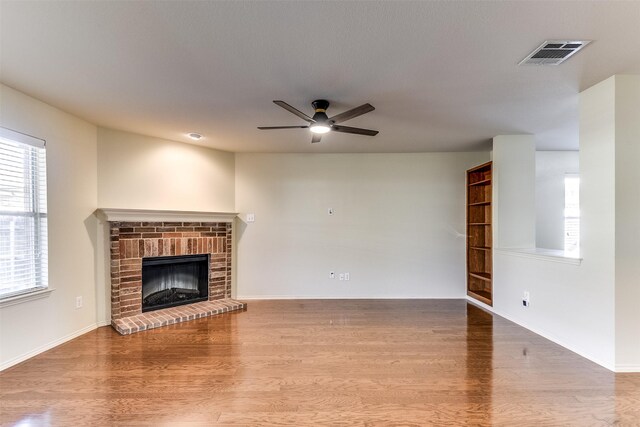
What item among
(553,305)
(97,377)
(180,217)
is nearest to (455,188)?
(553,305)

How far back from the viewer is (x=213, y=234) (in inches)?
186

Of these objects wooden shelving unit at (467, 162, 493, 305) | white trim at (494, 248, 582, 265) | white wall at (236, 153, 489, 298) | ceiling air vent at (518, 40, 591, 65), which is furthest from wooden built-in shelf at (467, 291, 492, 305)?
ceiling air vent at (518, 40, 591, 65)

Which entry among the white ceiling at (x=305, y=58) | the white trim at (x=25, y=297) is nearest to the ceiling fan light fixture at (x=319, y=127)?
the white ceiling at (x=305, y=58)

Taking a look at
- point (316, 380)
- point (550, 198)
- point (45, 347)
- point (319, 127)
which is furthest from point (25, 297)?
point (550, 198)

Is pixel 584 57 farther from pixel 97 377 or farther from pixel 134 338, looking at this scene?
pixel 134 338

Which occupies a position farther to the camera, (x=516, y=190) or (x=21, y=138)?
(x=516, y=190)

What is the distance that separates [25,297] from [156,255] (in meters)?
1.44

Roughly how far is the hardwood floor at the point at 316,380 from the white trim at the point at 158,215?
1.34 metres

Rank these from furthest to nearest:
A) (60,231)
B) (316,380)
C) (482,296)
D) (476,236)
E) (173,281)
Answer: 1. (476,236)
2. (482,296)
3. (173,281)
4. (60,231)
5. (316,380)

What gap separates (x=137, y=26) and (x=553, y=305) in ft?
14.2

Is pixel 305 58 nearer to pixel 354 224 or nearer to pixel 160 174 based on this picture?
pixel 160 174

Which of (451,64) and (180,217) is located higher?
(451,64)

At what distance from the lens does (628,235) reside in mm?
2537

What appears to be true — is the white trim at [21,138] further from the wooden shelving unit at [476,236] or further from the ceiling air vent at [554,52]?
the wooden shelving unit at [476,236]
